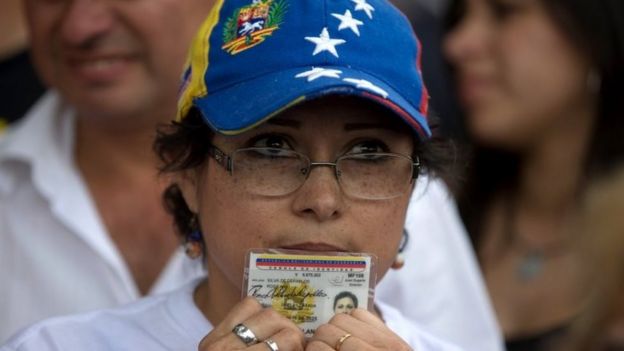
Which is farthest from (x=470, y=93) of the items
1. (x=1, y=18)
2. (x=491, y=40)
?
(x=1, y=18)

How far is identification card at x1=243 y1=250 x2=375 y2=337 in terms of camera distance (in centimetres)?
252

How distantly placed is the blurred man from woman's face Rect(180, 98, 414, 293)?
91 centimetres

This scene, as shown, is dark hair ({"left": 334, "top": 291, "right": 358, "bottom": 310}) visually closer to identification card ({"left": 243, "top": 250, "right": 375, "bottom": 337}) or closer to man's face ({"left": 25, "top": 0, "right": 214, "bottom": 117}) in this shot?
identification card ({"left": 243, "top": 250, "right": 375, "bottom": 337})

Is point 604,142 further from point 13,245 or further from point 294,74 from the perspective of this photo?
point 294,74

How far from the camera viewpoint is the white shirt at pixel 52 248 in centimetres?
360

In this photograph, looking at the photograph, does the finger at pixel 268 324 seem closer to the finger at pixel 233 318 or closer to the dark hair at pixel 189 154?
the finger at pixel 233 318

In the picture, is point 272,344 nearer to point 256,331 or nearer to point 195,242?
point 256,331

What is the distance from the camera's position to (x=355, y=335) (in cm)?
243

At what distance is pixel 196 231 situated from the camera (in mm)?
2953

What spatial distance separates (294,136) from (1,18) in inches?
117

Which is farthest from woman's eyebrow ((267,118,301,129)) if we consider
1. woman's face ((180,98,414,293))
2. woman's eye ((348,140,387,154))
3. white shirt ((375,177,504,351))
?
white shirt ((375,177,504,351))

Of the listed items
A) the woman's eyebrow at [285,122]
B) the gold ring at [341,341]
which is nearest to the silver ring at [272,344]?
the gold ring at [341,341]

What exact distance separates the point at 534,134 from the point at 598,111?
0.24m

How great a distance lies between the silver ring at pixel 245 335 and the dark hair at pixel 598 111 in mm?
2450
